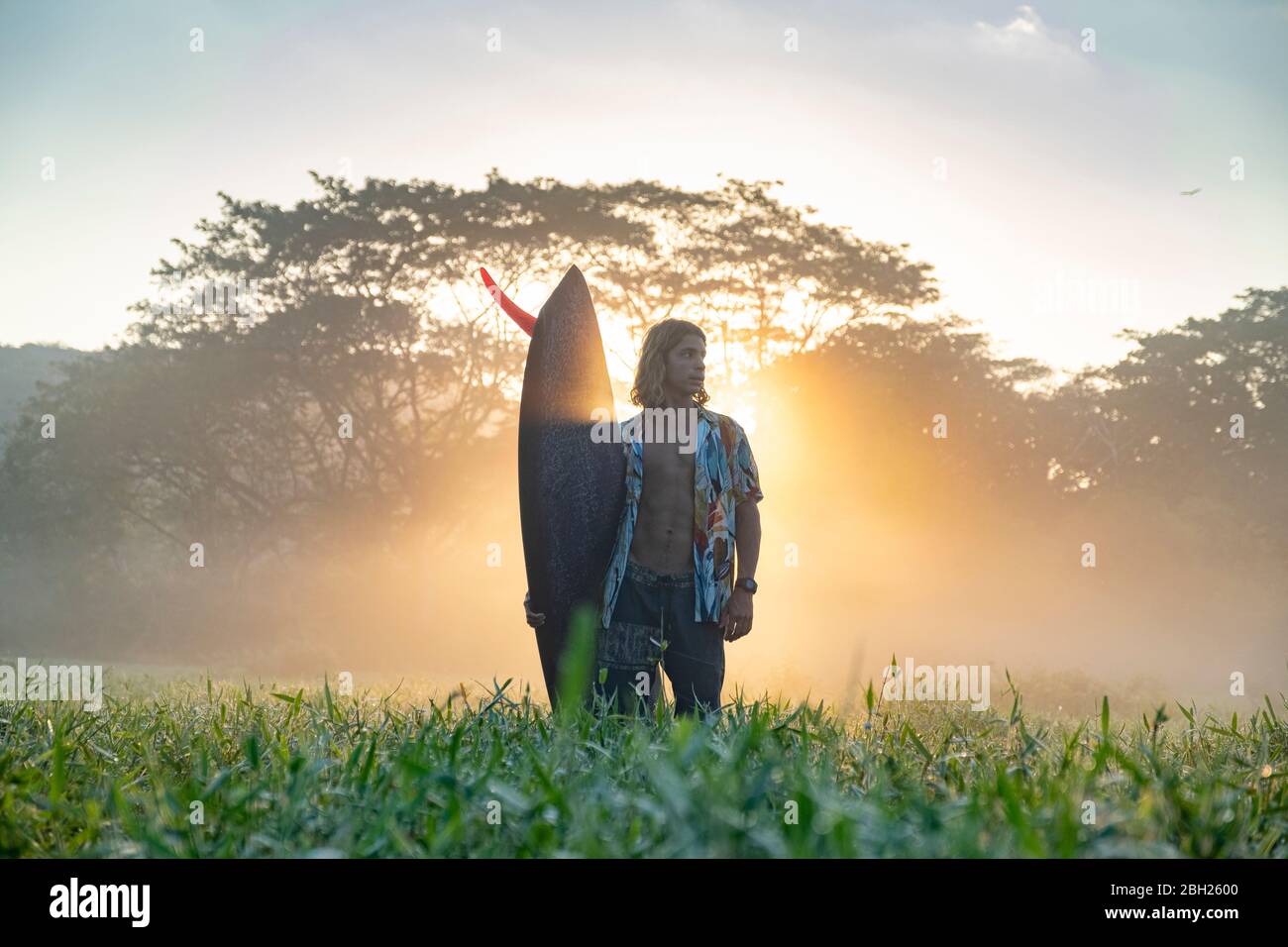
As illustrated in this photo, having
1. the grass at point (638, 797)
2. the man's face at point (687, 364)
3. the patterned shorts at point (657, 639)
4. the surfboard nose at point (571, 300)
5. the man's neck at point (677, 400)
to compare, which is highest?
the surfboard nose at point (571, 300)

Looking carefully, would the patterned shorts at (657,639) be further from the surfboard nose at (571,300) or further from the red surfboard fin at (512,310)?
the red surfboard fin at (512,310)

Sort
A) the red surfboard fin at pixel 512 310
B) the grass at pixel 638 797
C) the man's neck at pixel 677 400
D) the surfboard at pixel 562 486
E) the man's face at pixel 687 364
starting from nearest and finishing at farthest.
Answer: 1. the grass at pixel 638 797
2. the surfboard at pixel 562 486
3. the man's face at pixel 687 364
4. the man's neck at pixel 677 400
5. the red surfboard fin at pixel 512 310

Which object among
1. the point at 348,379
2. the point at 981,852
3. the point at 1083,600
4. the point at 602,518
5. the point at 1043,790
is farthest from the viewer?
the point at 1083,600

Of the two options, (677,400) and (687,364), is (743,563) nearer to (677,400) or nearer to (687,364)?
(677,400)

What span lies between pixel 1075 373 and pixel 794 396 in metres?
5.61

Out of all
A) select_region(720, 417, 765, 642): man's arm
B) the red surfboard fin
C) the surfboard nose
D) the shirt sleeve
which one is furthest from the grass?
the red surfboard fin

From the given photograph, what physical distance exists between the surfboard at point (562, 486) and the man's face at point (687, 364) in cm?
33

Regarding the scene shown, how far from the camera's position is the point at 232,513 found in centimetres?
1827

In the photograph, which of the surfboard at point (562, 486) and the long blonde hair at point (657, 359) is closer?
the surfboard at point (562, 486)

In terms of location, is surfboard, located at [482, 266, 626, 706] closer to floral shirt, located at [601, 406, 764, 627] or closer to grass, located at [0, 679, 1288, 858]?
floral shirt, located at [601, 406, 764, 627]

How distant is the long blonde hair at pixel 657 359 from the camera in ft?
15.3

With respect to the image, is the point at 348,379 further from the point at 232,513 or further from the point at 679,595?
the point at 679,595

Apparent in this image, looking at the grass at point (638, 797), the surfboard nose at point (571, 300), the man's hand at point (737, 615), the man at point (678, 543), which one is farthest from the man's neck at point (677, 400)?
the grass at point (638, 797)

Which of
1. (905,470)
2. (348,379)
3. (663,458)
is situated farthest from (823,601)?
(663,458)
